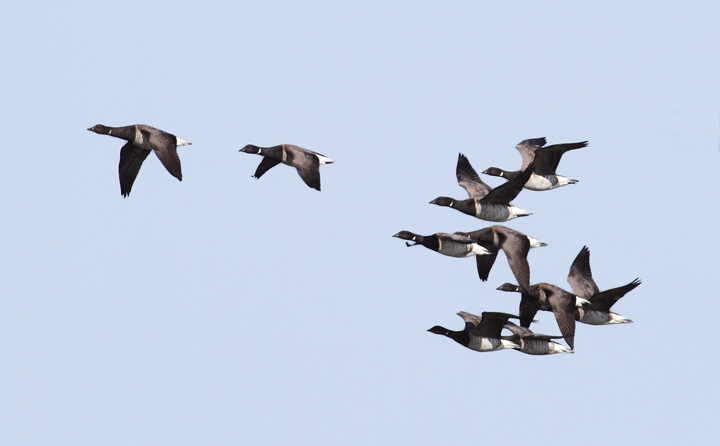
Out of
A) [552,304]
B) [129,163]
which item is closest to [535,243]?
[552,304]

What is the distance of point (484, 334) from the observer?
3394 centimetres

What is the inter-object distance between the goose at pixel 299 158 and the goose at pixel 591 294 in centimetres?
892

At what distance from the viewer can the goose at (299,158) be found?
33.2m

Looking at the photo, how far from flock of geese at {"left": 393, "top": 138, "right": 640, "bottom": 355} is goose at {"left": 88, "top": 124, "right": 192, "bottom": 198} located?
23.8 ft

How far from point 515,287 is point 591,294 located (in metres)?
2.85

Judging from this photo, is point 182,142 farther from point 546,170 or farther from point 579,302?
point 579,302

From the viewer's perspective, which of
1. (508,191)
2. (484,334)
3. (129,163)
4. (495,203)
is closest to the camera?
(508,191)

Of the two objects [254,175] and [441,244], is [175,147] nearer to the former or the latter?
[254,175]

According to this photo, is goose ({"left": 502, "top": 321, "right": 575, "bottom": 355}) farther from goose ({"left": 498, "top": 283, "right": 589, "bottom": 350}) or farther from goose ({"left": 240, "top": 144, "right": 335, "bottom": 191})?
goose ({"left": 240, "top": 144, "right": 335, "bottom": 191})

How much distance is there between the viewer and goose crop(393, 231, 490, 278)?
107 ft

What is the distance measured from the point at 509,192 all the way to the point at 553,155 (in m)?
4.14

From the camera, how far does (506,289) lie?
34500mm

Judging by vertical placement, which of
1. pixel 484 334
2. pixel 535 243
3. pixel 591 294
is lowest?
pixel 484 334

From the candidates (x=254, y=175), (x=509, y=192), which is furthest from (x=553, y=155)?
(x=254, y=175)
